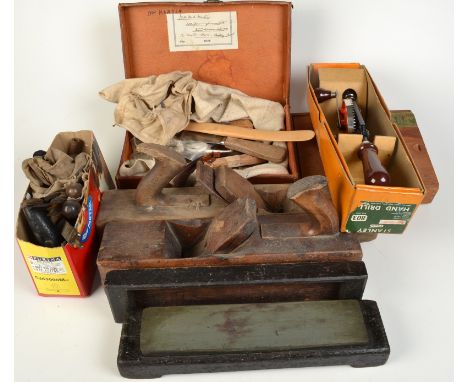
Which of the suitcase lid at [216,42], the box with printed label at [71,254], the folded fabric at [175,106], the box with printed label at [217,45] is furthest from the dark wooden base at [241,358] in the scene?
the suitcase lid at [216,42]

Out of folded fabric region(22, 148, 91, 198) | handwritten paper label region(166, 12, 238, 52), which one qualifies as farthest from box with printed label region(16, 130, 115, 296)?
handwritten paper label region(166, 12, 238, 52)

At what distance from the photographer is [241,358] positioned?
54.8 inches

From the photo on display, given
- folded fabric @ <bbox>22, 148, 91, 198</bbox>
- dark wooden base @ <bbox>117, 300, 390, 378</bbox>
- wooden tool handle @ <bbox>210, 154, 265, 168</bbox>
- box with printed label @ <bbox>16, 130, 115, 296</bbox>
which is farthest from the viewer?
wooden tool handle @ <bbox>210, 154, 265, 168</bbox>

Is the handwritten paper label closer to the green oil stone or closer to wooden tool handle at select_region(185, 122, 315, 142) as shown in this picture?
wooden tool handle at select_region(185, 122, 315, 142)

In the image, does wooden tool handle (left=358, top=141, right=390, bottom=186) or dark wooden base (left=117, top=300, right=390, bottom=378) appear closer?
dark wooden base (left=117, top=300, right=390, bottom=378)

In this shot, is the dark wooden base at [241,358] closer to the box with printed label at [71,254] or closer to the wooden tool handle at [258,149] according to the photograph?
the box with printed label at [71,254]

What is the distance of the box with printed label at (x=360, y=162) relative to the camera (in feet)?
5.01

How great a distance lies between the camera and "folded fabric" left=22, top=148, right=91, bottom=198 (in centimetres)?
170

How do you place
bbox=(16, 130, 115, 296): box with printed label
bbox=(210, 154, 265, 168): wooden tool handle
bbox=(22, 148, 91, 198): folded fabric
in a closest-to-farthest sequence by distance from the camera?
bbox=(16, 130, 115, 296): box with printed label → bbox=(22, 148, 91, 198): folded fabric → bbox=(210, 154, 265, 168): wooden tool handle

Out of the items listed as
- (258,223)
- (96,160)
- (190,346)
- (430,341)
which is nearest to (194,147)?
(96,160)

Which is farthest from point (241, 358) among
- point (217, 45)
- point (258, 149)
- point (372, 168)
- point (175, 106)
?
point (217, 45)

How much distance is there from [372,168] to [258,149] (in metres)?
0.46

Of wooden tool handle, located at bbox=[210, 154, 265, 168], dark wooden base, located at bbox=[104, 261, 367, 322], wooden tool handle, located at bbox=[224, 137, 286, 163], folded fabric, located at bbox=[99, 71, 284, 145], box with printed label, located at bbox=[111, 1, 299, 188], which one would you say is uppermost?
box with printed label, located at bbox=[111, 1, 299, 188]

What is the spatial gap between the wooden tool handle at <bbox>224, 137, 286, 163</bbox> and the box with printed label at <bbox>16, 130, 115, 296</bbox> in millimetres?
474
